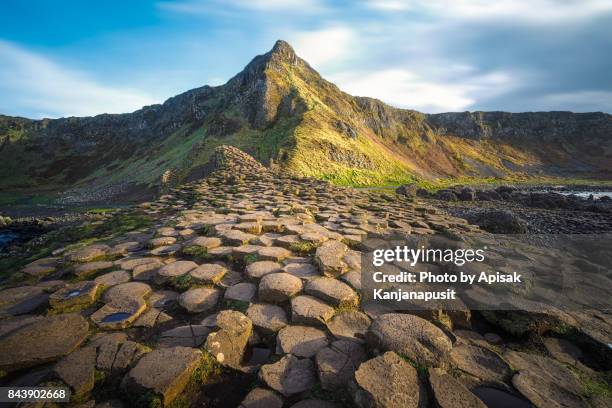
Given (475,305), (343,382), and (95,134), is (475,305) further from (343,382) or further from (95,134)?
(95,134)

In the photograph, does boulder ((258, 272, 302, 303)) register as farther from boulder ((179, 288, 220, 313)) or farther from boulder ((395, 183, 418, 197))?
boulder ((395, 183, 418, 197))

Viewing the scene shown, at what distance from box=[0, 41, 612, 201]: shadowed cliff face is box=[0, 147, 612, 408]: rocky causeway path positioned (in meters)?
20.7

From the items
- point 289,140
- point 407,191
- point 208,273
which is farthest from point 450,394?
point 289,140

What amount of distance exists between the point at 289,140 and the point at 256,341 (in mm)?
30699

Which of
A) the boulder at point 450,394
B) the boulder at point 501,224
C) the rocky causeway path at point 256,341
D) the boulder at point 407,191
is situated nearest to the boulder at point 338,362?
the rocky causeway path at point 256,341

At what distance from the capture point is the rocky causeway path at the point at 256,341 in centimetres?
206

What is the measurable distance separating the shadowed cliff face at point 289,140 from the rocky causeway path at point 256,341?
2074 cm

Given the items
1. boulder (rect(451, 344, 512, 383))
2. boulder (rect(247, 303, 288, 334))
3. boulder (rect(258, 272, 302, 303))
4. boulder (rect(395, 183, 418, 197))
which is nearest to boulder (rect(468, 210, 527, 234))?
boulder (rect(451, 344, 512, 383))

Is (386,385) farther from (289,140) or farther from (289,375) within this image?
(289,140)

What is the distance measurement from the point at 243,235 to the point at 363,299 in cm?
255

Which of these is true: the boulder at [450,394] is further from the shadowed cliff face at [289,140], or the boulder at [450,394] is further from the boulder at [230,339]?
the shadowed cliff face at [289,140]

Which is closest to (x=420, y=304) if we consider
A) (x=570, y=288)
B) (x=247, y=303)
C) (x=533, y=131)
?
(x=247, y=303)

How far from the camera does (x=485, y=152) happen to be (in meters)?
83.2

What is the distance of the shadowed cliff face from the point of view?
35372 millimetres
